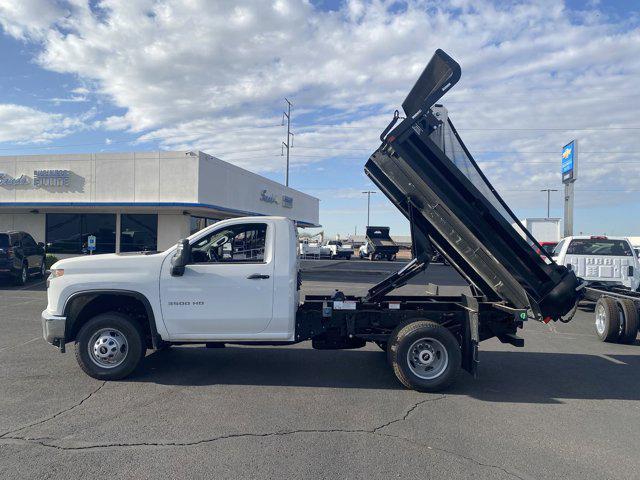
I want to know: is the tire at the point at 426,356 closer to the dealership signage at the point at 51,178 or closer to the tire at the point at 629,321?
the tire at the point at 629,321

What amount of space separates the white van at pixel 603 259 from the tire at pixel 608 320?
229 cm

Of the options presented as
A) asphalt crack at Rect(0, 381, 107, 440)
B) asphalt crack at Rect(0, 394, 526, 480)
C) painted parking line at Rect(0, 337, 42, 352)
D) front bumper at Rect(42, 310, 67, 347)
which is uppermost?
front bumper at Rect(42, 310, 67, 347)

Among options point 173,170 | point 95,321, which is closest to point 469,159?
point 95,321

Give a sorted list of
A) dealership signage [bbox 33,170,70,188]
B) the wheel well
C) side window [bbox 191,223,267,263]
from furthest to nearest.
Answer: dealership signage [bbox 33,170,70,188] → side window [bbox 191,223,267,263] → the wheel well

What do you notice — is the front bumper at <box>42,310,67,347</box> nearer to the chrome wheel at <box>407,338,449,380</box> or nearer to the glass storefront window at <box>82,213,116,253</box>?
the chrome wheel at <box>407,338,449,380</box>

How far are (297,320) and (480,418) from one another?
240cm

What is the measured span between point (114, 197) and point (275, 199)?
1336 cm

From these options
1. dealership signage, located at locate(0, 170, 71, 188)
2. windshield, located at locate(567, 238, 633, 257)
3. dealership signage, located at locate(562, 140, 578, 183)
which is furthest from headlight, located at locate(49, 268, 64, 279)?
dealership signage, located at locate(562, 140, 578, 183)

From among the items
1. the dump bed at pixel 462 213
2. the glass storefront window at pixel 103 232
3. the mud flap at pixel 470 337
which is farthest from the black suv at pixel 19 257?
the mud flap at pixel 470 337

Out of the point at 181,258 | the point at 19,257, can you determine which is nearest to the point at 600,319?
the point at 181,258

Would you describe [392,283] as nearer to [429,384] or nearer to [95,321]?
[429,384]

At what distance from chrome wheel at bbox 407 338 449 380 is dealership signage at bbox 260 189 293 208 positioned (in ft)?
89.8

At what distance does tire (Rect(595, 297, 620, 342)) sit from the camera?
909 cm

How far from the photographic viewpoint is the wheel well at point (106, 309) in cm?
616
